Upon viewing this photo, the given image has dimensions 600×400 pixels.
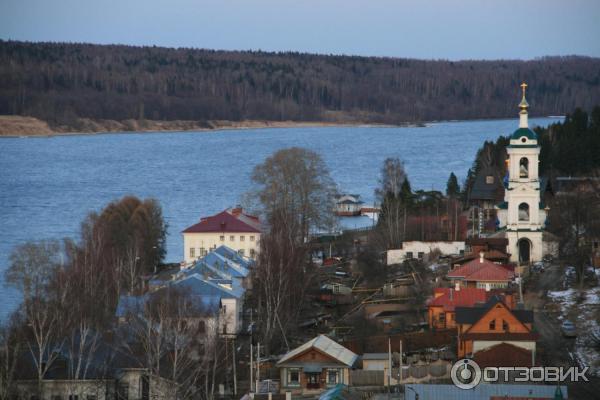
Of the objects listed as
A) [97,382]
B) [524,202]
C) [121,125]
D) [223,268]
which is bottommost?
[97,382]

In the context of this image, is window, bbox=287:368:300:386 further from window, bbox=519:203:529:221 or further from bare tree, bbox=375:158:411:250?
bare tree, bbox=375:158:411:250

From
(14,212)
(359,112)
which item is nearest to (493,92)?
(359,112)

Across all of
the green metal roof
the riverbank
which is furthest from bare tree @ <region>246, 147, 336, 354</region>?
the riverbank

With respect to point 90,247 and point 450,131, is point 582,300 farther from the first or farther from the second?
point 450,131

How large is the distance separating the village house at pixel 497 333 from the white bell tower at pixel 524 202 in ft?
20.9

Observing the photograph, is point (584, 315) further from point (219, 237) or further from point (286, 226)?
point (219, 237)

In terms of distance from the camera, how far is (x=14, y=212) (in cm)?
4747

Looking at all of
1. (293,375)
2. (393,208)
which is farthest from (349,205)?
(293,375)

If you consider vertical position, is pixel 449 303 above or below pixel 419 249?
below

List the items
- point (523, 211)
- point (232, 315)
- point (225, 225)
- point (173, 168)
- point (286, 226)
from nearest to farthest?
point (232, 315) < point (523, 211) < point (286, 226) < point (225, 225) < point (173, 168)

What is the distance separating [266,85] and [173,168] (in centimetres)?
6959

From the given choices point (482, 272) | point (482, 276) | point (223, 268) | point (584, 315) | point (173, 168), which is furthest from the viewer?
point (173, 168)

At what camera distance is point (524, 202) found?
26.8 meters

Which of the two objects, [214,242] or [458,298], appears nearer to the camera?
[458,298]
